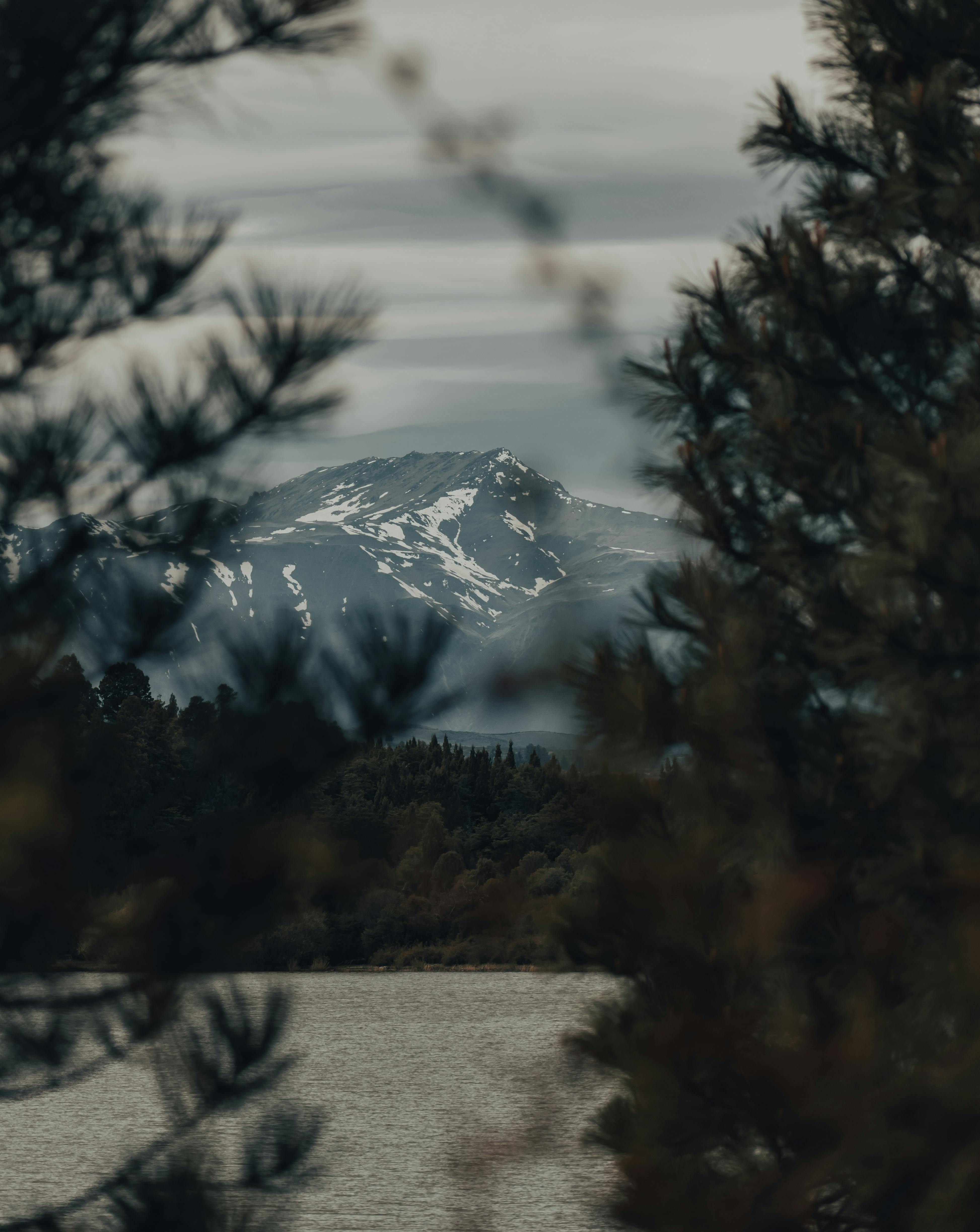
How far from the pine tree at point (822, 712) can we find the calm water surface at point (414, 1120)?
161 mm

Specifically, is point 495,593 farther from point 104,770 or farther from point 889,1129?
point 104,770

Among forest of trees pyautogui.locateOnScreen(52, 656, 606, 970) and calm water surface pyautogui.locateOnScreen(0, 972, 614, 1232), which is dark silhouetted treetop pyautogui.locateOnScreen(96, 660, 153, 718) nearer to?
forest of trees pyautogui.locateOnScreen(52, 656, 606, 970)

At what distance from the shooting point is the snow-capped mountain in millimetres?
760

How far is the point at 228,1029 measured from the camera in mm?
3176

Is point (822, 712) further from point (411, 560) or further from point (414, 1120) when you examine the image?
point (414, 1120)

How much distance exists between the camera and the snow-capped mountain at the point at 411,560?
2.49ft

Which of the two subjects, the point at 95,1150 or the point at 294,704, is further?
the point at 95,1150

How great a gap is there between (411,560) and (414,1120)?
17.1 metres

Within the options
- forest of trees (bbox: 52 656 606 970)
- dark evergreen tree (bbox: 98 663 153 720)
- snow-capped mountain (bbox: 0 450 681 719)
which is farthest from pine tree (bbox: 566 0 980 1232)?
dark evergreen tree (bbox: 98 663 153 720)

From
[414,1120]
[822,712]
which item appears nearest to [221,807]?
[822,712]

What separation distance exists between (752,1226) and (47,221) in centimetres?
258

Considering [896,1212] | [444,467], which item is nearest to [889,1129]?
[896,1212]

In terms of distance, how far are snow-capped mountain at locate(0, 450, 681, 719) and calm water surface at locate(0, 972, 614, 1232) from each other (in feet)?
1.01

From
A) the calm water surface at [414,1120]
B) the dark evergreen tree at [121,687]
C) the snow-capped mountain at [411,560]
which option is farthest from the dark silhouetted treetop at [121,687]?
the calm water surface at [414,1120]
